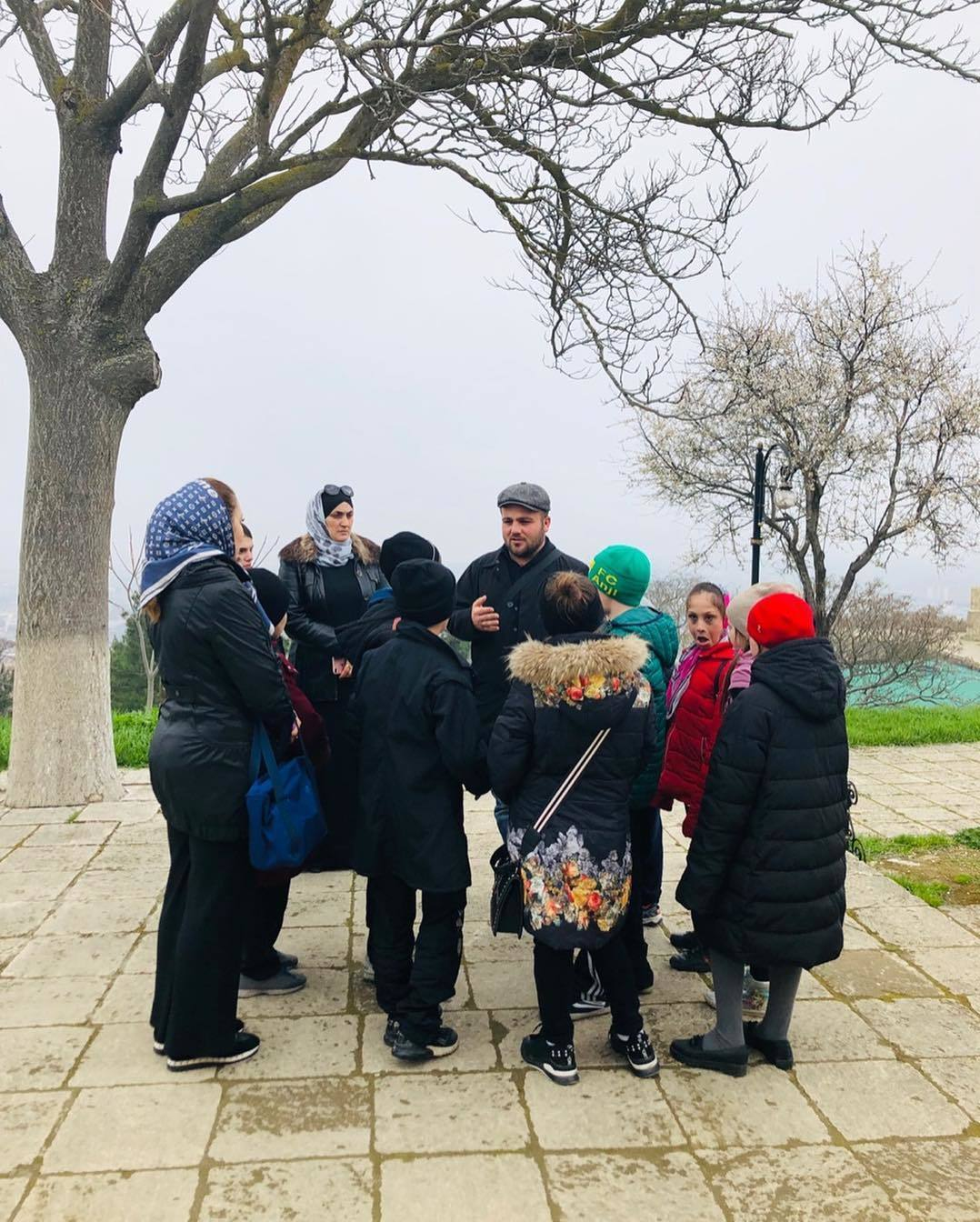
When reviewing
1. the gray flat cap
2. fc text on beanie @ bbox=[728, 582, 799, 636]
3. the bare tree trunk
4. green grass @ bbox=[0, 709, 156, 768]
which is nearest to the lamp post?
green grass @ bbox=[0, 709, 156, 768]

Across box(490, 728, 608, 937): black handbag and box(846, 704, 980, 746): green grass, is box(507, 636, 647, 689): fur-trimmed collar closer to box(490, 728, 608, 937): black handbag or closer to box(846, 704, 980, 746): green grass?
box(490, 728, 608, 937): black handbag

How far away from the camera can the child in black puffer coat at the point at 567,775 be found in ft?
9.39

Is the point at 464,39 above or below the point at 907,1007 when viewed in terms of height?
above

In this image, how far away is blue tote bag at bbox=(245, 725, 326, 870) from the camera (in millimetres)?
3064

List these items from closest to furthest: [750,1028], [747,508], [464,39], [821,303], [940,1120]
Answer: [940,1120]
[750,1028]
[464,39]
[821,303]
[747,508]

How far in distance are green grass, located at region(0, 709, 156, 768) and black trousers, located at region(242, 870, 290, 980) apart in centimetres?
370

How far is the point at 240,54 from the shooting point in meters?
7.77

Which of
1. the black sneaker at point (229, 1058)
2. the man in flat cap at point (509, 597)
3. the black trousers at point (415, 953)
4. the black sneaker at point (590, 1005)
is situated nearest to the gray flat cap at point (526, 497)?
the man in flat cap at point (509, 597)

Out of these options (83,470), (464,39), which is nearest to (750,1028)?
(83,470)

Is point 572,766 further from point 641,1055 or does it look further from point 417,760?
point 641,1055

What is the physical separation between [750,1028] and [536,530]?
1978 mm

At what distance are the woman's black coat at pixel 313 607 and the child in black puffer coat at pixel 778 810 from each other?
2.16 m

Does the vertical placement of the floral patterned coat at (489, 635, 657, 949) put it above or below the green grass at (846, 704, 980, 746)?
above

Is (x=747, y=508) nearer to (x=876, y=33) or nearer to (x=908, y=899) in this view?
(x=876, y=33)
